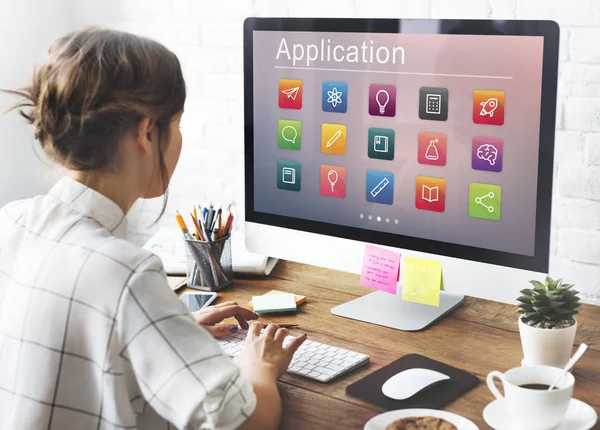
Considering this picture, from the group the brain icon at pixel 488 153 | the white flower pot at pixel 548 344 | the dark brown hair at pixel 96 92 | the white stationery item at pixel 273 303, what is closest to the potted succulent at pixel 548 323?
the white flower pot at pixel 548 344

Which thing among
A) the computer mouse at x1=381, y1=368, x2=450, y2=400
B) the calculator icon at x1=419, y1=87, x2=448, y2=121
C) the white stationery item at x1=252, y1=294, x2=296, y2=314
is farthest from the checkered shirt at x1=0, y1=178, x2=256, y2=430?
the calculator icon at x1=419, y1=87, x2=448, y2=121

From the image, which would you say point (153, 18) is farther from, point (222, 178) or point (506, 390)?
point (506, 390)

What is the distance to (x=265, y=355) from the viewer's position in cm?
123

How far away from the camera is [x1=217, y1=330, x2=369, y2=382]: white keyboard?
125cm

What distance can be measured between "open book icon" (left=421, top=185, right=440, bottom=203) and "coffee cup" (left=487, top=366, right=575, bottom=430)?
39cm

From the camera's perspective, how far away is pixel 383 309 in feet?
4.95

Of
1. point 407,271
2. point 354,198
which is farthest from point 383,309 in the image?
point 354,198

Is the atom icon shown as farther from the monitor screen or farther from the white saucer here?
the white saucer

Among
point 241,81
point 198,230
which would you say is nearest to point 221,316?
point 198,230

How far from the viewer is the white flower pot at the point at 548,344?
1.21m

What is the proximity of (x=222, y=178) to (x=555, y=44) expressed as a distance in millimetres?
1226

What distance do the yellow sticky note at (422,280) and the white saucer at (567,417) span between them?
1.03ft

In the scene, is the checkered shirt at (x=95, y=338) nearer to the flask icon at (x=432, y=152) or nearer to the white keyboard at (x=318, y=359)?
the white keyboard at (x=318, y=359)

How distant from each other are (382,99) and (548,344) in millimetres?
495
